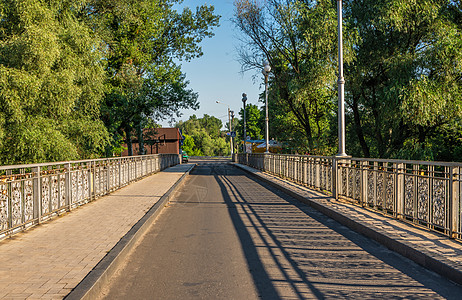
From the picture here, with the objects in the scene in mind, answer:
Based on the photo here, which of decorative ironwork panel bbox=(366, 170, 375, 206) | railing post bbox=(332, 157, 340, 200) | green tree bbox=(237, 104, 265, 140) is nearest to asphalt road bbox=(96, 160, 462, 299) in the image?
decorative ironwork panel bbox=(366, 170, 375, 206)

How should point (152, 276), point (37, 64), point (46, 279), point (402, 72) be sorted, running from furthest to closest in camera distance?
point (402, 72) → point (37, 64) → point (152, 276) → point (46, 279)

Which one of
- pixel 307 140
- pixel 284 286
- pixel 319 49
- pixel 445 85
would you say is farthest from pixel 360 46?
pixel 284 286

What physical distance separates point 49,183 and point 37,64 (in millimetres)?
10330

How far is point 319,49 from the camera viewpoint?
21203mm

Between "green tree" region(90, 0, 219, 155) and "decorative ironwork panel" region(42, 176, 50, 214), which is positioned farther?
"green tree" region(90, 0, 219, 155)

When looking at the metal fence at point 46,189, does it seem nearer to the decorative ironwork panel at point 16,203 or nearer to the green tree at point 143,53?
the decorative ironwork panel at point 16,203

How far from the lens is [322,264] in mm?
5645

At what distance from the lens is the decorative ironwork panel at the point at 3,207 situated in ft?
21.6

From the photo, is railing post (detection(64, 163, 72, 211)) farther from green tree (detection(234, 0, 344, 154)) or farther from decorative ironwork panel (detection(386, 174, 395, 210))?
green tree (detection(234, 0, 344, 154))

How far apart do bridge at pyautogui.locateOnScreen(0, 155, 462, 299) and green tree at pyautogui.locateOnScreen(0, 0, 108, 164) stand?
22.3 feet

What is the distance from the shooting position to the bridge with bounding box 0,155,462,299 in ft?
15.2

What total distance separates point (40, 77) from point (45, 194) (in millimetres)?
10631

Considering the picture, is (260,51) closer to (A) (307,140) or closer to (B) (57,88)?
(A) (307,140)

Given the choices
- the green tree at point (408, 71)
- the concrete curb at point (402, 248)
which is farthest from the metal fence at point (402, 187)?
the green tree at point (408, 71)
